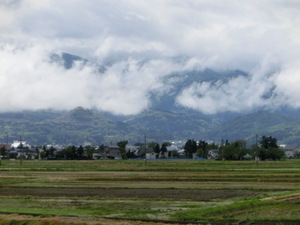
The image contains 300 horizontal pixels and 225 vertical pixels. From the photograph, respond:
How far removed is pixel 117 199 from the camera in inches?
1836

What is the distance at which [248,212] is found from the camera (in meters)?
35.5

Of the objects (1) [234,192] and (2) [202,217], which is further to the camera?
(1) [234,192]

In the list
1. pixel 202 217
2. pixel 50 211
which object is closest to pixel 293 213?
pixel 202 217

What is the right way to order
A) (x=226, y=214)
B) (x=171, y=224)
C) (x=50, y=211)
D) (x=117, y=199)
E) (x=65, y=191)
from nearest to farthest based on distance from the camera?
1. (x=171, y=224)
2. (x=226, y=214)
3. (x=50, y=211)
4. (x=117, y=199)
5. (x=65, y=191)

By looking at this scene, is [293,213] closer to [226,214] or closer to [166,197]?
[226,214]

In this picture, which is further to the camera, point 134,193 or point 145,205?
point 134,193

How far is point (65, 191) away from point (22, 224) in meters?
24.0

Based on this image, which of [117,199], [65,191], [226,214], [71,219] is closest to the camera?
[71,219]

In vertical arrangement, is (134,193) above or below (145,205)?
above

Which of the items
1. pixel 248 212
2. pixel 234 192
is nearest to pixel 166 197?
pixel 234 192

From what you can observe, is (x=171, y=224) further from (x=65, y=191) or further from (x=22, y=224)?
(x=65, y=191)

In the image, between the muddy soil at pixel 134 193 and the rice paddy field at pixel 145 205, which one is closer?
the rice paddy field at pixel 145 205

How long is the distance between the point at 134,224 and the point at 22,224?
7.22m

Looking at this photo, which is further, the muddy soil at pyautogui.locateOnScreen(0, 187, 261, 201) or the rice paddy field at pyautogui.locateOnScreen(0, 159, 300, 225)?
the muddy soil at pyautogui.locateOnScreen(0, 187, 261, 201)
